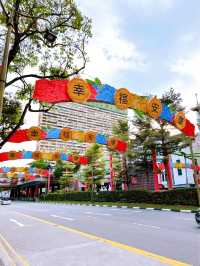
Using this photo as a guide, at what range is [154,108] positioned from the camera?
14.8m

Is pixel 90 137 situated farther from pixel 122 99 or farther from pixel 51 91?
pixel 51 91

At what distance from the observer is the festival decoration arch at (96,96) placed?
34.8 ft

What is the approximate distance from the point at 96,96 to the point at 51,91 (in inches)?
101

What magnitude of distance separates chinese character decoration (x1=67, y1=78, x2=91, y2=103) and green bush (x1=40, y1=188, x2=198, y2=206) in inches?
570

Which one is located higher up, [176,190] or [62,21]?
[62,21]

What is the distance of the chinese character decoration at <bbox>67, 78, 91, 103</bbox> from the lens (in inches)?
440

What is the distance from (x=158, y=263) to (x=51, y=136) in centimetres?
1729

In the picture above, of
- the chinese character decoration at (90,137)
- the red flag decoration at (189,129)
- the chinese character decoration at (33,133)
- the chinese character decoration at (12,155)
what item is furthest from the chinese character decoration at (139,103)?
the chinese character decoration at (12,155)

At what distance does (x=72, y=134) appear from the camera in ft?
72.5

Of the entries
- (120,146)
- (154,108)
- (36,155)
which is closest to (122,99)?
(154,108)

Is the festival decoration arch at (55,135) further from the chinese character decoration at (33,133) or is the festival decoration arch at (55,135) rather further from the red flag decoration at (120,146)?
the red flag decoration at (120,146)

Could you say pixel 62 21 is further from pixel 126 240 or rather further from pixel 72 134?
pixel 72 134

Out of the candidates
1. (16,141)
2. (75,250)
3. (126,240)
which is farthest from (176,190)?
(75,250)

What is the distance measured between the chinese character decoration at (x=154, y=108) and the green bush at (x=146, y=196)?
9909mm
